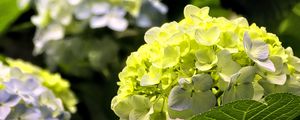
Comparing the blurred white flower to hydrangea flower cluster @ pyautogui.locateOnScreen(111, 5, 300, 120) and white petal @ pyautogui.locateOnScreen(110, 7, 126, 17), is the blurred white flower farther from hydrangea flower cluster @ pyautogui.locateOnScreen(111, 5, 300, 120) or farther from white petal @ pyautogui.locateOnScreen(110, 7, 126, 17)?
hydrangea flower cluster @ pyautogui.locateOnScreen(111, 5, 300, 120)

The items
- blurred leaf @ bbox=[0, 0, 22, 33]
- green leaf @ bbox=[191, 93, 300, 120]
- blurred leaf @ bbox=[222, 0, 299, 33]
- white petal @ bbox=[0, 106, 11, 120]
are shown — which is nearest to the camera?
green leaf @ bbox=[191, 93, 300, 120]

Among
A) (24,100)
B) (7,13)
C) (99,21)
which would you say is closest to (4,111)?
(24,100)

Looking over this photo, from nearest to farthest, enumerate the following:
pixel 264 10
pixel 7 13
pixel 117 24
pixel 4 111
A: pixel 4 111, pixel 264 10, pixel 117 24, pixel 7 13

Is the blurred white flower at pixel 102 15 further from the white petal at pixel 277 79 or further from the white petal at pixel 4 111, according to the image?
the white petal at pixel 277 79

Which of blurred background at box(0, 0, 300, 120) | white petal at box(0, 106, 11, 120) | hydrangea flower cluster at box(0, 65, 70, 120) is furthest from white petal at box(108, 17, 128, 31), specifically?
white petal at box(0, 106, 11, 120)

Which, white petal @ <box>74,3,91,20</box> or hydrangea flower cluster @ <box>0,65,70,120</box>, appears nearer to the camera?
hydrangea flower cluster @ <box>0,65,70,120</box>

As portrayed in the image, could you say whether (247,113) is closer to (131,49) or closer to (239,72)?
(239,72)

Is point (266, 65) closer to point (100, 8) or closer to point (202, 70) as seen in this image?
point (202, 70)
